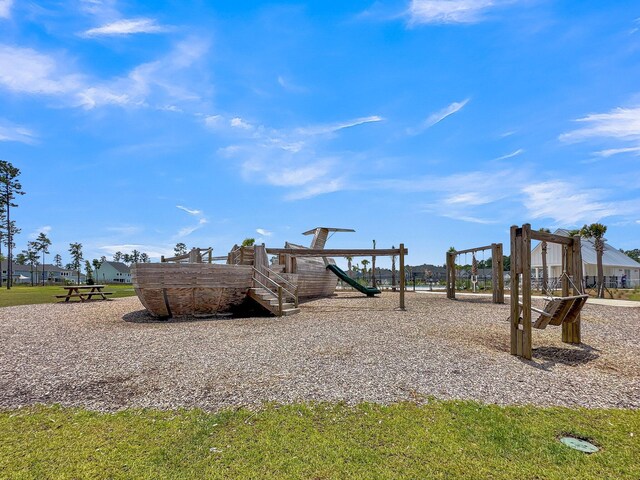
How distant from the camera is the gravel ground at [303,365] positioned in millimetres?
4852

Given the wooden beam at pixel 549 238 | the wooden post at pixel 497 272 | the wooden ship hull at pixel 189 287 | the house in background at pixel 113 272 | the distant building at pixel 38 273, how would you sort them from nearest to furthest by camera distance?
the wooden beam at pixel 549 238, the wooden ship hull at pixel 189 287, the wooden post at pixel 497 272, the distant building at pixel 38 273, the house in background at pixel 113 272

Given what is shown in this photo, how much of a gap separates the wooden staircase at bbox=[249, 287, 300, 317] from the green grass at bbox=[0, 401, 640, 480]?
8.29 m

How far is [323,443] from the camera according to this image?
355 centimetres

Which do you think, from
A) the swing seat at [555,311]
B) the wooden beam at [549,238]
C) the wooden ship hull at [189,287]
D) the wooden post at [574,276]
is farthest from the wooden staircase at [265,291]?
the wooden post at [574,276]

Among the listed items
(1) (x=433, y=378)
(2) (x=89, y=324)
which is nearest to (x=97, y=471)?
(1) (x=433, y=378)

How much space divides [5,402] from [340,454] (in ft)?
15.2

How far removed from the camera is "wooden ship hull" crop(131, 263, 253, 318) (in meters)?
11.6

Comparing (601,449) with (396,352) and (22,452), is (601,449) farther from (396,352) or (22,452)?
(22,452)

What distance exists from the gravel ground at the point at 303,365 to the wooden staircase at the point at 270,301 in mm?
1843

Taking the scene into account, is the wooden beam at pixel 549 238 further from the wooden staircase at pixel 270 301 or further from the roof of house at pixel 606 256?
the roof of house at pixel 606 256

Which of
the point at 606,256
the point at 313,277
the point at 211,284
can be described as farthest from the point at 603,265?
the point at 211,284

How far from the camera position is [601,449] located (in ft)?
11.6

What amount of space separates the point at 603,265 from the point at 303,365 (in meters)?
43.9

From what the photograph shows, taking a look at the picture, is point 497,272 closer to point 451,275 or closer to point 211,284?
point 451,275
